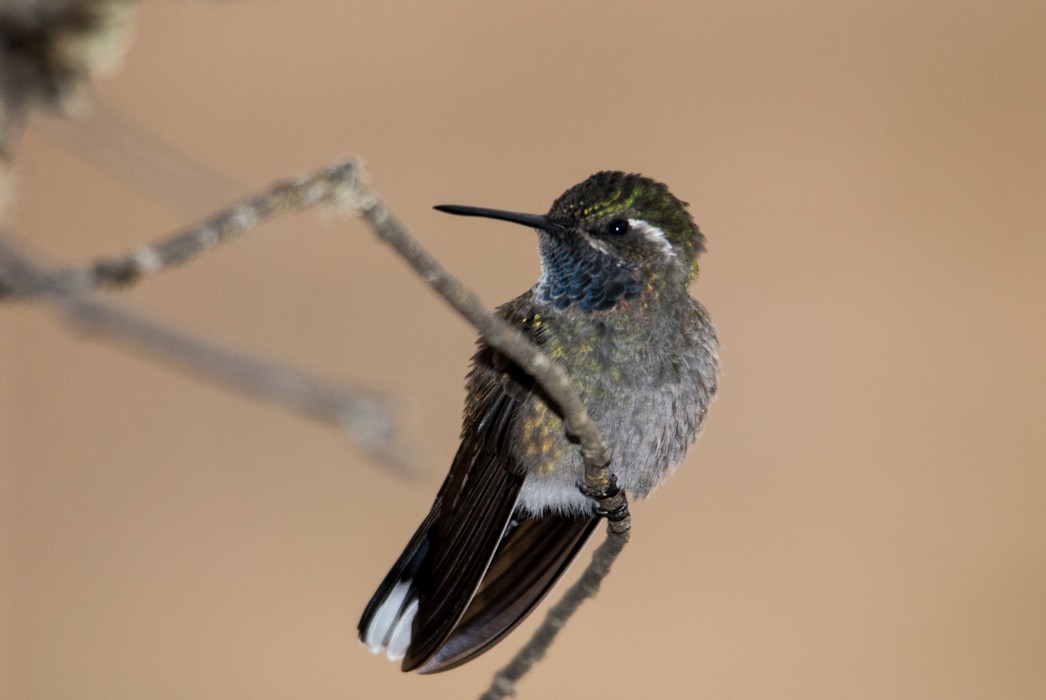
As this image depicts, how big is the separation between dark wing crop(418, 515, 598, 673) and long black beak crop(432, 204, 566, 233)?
448 millimetres

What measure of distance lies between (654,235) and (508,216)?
0.28m

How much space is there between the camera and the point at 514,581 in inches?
57.3

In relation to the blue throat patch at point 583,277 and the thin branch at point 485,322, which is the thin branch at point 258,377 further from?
the blue throat patch at point 583,277

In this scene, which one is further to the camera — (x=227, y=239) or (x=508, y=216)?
(x=508, y=216)

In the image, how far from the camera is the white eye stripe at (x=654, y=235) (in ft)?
4.68

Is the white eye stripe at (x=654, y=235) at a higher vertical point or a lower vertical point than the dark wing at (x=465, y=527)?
higher

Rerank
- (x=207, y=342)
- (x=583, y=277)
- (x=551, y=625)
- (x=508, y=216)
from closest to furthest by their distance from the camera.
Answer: (x=207, y=342) → (x=551, y=625) → (x=508, y=216) → (x=583, y=277)

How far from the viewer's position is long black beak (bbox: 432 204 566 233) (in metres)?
1.19

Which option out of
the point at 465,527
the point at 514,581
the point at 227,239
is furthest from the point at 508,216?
the point at 227,239

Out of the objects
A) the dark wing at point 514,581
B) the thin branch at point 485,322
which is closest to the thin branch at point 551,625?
the thin branch at point 485,322

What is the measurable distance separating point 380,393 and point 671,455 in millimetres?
940

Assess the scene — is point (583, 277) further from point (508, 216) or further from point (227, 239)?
point (227, 239)

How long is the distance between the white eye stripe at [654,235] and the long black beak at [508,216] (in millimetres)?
120

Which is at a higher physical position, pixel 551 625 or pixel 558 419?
pixel 558 419
